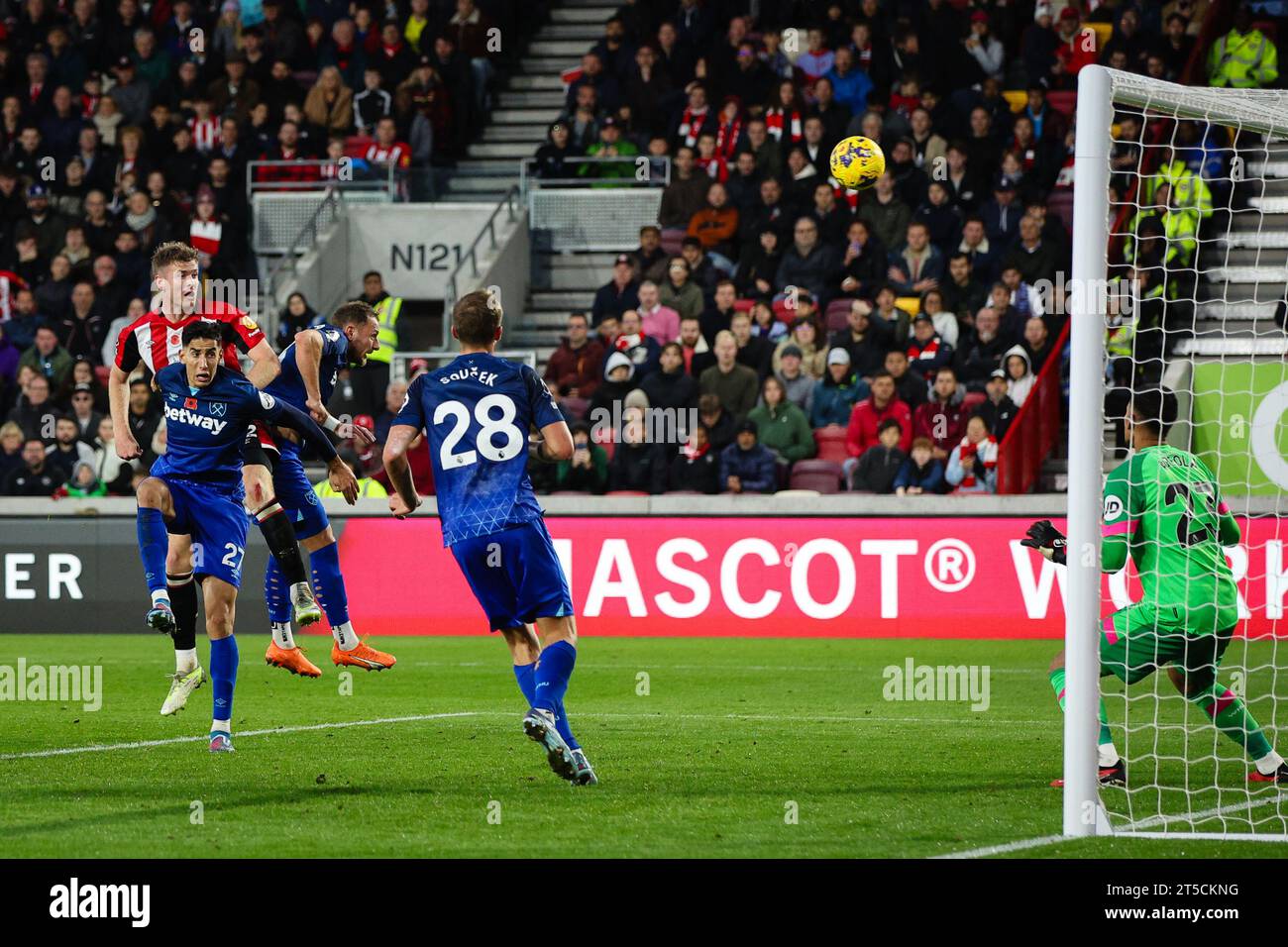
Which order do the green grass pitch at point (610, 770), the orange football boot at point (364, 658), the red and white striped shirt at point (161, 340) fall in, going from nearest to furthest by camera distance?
the green grass pitch at point (610, 770), the red and white striped shirt at point (161, 340), the orange football boot at point (364, 658)

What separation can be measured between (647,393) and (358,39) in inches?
305

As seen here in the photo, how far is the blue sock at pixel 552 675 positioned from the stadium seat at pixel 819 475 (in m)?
9.49

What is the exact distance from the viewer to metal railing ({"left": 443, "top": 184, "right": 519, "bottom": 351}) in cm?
1953

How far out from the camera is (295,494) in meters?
10.3

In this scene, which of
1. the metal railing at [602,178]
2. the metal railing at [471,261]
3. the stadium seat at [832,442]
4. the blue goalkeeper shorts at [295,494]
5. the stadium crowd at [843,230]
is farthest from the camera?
the metal railing at [602,178]

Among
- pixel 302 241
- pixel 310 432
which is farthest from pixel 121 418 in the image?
pixel 302 241

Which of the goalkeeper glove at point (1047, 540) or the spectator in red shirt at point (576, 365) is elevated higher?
the spectator in red shirt at point (576, 365)

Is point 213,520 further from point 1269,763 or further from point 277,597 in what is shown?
point 1269,763

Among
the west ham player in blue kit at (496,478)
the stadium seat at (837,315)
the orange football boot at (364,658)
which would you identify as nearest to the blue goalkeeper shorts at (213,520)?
the orange football boot at (364,658)

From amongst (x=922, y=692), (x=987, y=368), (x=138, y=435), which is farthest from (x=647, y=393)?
(x=922, y=692)

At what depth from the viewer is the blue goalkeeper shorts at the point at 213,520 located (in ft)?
28.8

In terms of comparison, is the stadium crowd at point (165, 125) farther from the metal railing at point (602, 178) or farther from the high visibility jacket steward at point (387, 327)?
the high visibility jacket steward at point (387, 327)

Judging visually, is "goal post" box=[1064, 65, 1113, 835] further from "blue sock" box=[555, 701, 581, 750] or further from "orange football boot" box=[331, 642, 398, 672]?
"orange football boot" box=[331, 642, 398, 672]

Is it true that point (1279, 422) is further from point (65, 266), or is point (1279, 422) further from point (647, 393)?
point (65, 266)
